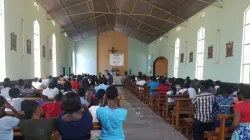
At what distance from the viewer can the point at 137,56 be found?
2575 centimetres

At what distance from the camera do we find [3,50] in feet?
26.8

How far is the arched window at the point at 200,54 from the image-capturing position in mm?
11562

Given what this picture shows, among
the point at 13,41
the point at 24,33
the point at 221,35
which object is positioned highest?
the point at 24,33

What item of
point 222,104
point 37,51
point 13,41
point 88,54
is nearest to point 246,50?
point 222,104

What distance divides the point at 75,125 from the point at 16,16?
27.0 ft

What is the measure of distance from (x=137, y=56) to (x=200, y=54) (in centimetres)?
1414

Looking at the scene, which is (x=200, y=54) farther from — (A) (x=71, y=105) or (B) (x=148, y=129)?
(A) (x=71, y=105)

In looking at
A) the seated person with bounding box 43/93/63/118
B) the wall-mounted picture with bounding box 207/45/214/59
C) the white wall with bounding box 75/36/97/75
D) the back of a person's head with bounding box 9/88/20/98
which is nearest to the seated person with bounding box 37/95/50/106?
the seated person with bounding box 43/93/63/118

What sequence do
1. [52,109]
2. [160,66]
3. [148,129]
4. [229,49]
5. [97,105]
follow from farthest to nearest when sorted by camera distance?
[160,66] → [229,49] → [148,129] → [97,105] → [52,109]

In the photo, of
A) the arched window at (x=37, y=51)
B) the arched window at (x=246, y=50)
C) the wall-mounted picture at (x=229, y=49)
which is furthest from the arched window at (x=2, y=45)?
the arched window at (x=246, y=50)

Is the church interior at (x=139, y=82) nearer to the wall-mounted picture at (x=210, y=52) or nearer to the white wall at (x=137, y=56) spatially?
the wall-mounted picture at (x=210, y=52)

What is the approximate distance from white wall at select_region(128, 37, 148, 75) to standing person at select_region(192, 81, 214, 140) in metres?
21.1

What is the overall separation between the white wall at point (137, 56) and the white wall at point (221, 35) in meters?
11.2

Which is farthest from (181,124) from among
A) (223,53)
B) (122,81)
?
(122,81)
